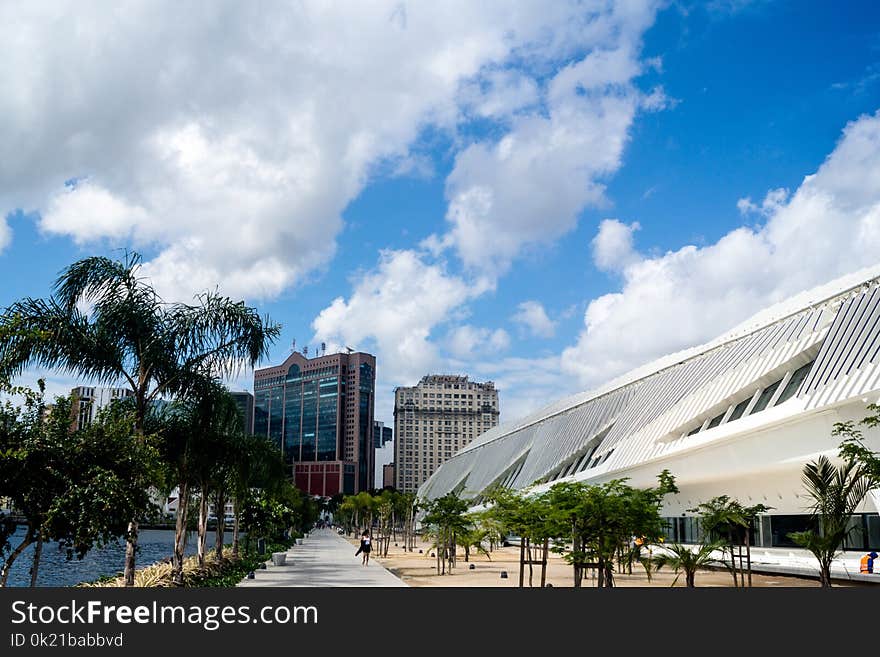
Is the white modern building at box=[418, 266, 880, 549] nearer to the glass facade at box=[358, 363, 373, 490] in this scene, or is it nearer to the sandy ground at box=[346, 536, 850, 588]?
the sandy ground at box=[346, 536, 850, 588]

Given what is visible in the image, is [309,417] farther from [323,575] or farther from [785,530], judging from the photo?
[785,530]

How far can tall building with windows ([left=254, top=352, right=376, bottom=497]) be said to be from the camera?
182 metres

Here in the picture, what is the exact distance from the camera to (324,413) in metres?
182

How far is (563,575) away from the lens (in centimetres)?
3117

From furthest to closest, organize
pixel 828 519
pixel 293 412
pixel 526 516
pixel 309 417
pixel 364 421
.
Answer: pixel 364 421
pixel 293 412
pixel 309 417
pixel 526 516
pixel 828 519

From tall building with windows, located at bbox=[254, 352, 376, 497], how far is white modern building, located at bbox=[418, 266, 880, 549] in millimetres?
138060

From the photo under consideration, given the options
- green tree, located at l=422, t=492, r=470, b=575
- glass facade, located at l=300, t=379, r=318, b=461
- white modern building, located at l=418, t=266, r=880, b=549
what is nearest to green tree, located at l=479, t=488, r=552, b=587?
white modern building, located at l=418, t=266, r=880, b=549

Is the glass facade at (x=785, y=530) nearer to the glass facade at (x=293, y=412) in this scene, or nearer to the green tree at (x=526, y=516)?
the green tree at (x=526, y=516)

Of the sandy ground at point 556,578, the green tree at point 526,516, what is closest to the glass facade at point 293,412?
the sandy ground at point 556,578

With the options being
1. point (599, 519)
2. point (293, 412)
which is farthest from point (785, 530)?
point (293, 412)

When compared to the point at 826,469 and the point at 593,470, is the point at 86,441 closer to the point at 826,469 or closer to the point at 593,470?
the point at 826,469

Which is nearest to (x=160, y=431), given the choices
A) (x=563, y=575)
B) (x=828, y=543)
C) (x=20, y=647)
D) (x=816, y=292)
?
(x=20, y=647)

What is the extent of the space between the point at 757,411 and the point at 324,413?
522 ft

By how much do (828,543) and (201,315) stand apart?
14.2m
